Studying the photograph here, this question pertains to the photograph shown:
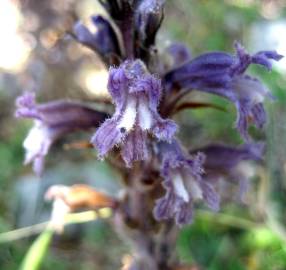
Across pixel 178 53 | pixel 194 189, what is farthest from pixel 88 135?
pixel 194 189

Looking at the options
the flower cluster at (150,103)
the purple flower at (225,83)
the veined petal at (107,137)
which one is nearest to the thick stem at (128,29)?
the flower cluster at (150,103)

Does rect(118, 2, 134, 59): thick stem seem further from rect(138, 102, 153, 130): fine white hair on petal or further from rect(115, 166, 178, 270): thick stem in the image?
rect(115, 166, 178, 270): thick stem

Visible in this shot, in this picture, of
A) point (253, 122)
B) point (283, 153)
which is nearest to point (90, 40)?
point (253, 122)

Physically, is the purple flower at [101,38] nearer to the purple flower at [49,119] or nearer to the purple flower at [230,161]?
the purple flower at [49,119]

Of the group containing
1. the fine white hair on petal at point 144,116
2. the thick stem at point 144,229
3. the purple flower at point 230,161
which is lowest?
the thick stem at point 144,229

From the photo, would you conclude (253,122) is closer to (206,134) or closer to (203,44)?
(206,134)

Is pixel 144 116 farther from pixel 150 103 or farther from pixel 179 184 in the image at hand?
pixel 179 184
